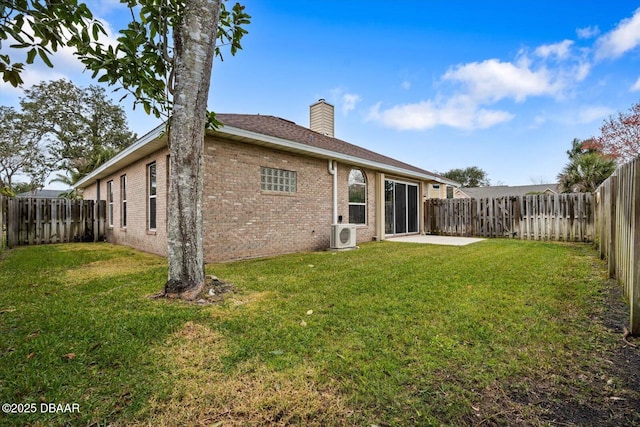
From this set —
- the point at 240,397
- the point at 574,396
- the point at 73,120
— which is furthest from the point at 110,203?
the point at 73,120

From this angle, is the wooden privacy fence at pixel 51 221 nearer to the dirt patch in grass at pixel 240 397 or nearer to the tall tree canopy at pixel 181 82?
the tall tree canopy at pixel 181 82

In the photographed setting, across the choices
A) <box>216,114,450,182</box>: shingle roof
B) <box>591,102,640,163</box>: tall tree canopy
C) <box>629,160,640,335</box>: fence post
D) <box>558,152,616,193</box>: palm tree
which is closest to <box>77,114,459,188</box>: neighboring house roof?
<box>216,114,450,182</box>: shingle roof

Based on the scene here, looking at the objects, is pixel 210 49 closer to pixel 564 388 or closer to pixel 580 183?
pixel 564 388

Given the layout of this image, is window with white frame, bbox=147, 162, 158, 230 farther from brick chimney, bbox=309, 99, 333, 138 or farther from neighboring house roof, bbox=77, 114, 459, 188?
brick chimney, bbox=309, 99, 333, 138

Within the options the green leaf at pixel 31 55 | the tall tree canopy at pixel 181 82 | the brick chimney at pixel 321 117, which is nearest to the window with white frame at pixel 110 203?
the brick chimney at pixel 321 117

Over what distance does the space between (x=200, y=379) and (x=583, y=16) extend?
558 inches

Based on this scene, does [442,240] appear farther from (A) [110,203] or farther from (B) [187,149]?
(A) [110,203]

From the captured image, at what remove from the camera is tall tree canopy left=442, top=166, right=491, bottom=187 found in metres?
48.7

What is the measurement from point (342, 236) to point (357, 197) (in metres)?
2.33

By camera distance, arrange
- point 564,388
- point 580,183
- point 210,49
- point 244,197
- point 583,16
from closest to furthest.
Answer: point 564,388
point 210,49
point 244,197
point 583,16
point 580,183

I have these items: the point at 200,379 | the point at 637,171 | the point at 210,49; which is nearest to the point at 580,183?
the point at 637,171

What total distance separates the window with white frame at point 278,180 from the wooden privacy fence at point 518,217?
8354 millimetres

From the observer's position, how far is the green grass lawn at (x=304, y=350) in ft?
5.97

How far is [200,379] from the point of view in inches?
83.4
